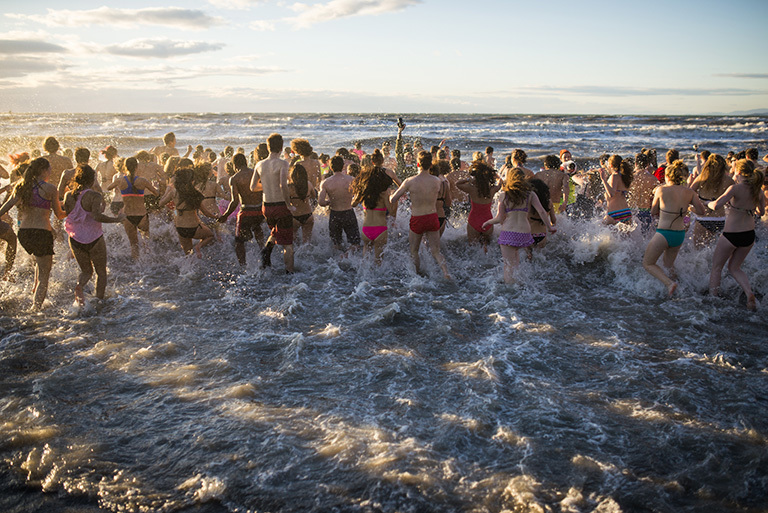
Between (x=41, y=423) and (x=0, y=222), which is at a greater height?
(x=0, y=222)

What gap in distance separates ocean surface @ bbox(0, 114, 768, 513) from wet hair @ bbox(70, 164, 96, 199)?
1506 millimetres

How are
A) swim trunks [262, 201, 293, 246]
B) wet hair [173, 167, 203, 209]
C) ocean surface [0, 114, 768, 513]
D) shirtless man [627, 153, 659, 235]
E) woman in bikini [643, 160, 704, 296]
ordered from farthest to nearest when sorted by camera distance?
shirtless man [627, 153, 659, 235]
wet hair [173, 167, 203, 209]
swim trunks [262, 201, 293, 246]
woman in bikini [643, 160, 704, 296]
ocean surface [0, 114, 768, 513]

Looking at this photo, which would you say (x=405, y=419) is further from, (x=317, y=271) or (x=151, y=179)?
(x=151, y=179)

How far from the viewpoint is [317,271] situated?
26.5 ft

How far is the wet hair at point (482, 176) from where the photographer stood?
25.2 feet

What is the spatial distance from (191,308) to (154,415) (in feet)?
8.52

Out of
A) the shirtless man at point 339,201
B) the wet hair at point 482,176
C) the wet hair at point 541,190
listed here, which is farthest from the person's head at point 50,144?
the wet hair at point 541,190

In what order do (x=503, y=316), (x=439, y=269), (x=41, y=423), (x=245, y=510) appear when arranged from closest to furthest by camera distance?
(x=245, y=510) < (x=41, y=423) < (x=503, y=316) < (x=439, y=269)

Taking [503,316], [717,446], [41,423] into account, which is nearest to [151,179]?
[41,423]

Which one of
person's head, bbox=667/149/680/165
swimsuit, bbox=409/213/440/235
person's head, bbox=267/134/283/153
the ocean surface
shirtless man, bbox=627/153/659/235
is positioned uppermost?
person's head, bbox=267/134/283/153

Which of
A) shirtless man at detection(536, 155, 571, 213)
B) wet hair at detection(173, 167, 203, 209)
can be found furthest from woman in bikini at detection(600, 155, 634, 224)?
wet hair at detection(173, 167, 203, 209)

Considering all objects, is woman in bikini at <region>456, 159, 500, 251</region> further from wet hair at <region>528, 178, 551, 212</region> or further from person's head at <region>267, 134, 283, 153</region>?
person's head at <region>267, 134, 283, 153</region>

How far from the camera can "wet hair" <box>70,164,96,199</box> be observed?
598 cm

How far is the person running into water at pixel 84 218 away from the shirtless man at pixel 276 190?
6.34 ft
